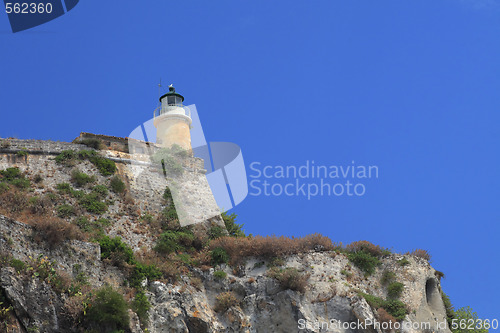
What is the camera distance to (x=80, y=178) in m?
A: 37.4

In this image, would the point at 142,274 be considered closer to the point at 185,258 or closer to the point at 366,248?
the point at 185,258

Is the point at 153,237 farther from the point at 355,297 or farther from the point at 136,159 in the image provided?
the point at 355,297

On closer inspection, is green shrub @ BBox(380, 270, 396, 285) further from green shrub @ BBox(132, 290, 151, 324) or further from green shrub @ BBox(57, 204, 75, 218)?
green shrub @ BBox(57, 204, 75, 218)

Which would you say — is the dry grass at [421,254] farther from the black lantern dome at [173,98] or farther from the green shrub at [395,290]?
the black lantern dome at [173,98]

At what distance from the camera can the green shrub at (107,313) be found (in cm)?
2531

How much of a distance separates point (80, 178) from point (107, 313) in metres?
13.5

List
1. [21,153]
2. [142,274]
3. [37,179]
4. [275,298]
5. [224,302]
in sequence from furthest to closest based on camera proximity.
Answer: [21,153] → [37,179] → [275,298] → [224,302] → [142,274]

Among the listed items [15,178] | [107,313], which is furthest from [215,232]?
[107,313]

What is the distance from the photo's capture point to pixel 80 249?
28516 millimetres

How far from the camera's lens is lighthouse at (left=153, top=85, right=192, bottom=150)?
45.9 metres

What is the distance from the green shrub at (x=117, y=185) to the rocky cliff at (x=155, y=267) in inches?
3.3

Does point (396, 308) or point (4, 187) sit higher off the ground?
point (4, 187)

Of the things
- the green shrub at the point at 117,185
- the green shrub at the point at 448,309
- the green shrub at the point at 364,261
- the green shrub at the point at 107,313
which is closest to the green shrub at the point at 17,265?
the green shrub at the point at 107,313

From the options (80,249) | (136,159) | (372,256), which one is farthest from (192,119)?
(80,249)
